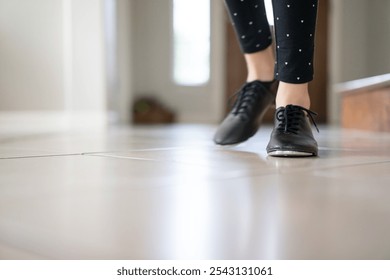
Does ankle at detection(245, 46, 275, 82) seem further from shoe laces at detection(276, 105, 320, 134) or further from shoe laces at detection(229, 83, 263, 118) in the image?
shoe laces at detection(276, 105, 320, 134)

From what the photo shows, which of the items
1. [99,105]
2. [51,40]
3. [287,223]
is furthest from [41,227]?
[99,105]

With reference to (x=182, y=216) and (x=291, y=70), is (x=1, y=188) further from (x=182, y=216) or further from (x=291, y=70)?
(x=291, y=70)

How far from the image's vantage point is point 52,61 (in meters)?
2.78

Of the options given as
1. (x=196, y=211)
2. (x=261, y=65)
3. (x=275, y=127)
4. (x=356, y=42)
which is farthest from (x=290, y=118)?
(x=356, y=42)

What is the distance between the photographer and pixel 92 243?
0.44 metres

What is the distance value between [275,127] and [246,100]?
0.71 ft

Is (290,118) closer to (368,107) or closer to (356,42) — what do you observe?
(368,107)

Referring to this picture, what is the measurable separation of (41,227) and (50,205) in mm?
92

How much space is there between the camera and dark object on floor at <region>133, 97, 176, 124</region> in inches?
183

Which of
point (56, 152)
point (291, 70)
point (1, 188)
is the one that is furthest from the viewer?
point (56, 152)

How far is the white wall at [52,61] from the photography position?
7.30ft

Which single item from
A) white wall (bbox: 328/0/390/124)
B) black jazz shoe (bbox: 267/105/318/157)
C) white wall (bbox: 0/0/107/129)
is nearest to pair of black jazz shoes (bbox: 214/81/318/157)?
black jazz shoe (bbox: 267/105/318/157)

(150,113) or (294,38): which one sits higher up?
(294,38)
